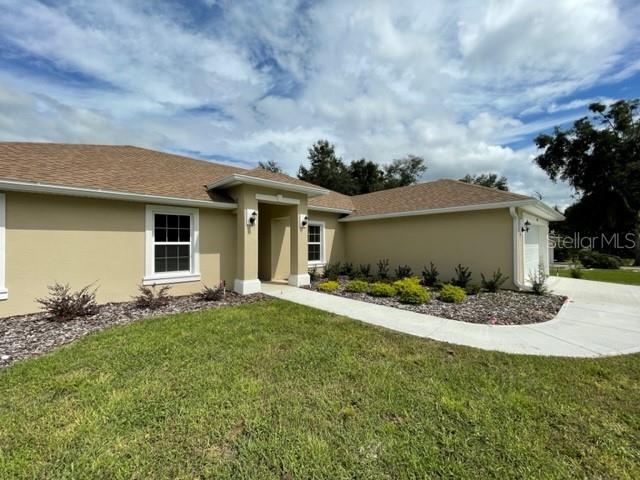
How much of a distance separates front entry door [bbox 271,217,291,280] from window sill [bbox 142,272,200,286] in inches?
153

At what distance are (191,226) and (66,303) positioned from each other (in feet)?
12.5

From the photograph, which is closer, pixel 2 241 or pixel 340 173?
pixel 2 241

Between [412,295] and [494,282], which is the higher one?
[494,282]

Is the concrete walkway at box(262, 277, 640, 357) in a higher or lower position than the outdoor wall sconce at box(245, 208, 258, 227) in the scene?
lower

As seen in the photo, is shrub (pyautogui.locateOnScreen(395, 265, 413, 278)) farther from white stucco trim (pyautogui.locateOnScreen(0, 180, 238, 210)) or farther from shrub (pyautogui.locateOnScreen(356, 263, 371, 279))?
A: white stucco trim (pyautogui.locateOnScreen(0, 180, 238, 210))

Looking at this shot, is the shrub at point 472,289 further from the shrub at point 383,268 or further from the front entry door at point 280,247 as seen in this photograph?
the front entry door at point 280,247

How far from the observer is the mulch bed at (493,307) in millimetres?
6895

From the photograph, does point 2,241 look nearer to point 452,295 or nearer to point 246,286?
point 246,286

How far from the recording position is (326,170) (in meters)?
36.8

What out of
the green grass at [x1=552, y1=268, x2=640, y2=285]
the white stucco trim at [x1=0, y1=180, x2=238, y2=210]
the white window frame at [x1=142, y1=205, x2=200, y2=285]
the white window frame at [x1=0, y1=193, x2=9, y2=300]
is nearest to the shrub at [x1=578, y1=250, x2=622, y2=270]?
the green grass at [x1=552, y1=268, x2=640, y2=285]

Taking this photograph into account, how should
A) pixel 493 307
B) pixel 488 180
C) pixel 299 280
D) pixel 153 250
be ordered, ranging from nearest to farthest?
1. pixel 493 307
2. pixel 153 250
3. pixel 299 280
4. pixel 488 180

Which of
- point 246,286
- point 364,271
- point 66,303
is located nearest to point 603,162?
point 364,271

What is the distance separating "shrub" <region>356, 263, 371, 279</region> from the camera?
1302 centimetres

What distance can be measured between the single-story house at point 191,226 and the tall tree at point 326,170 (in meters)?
22.1
